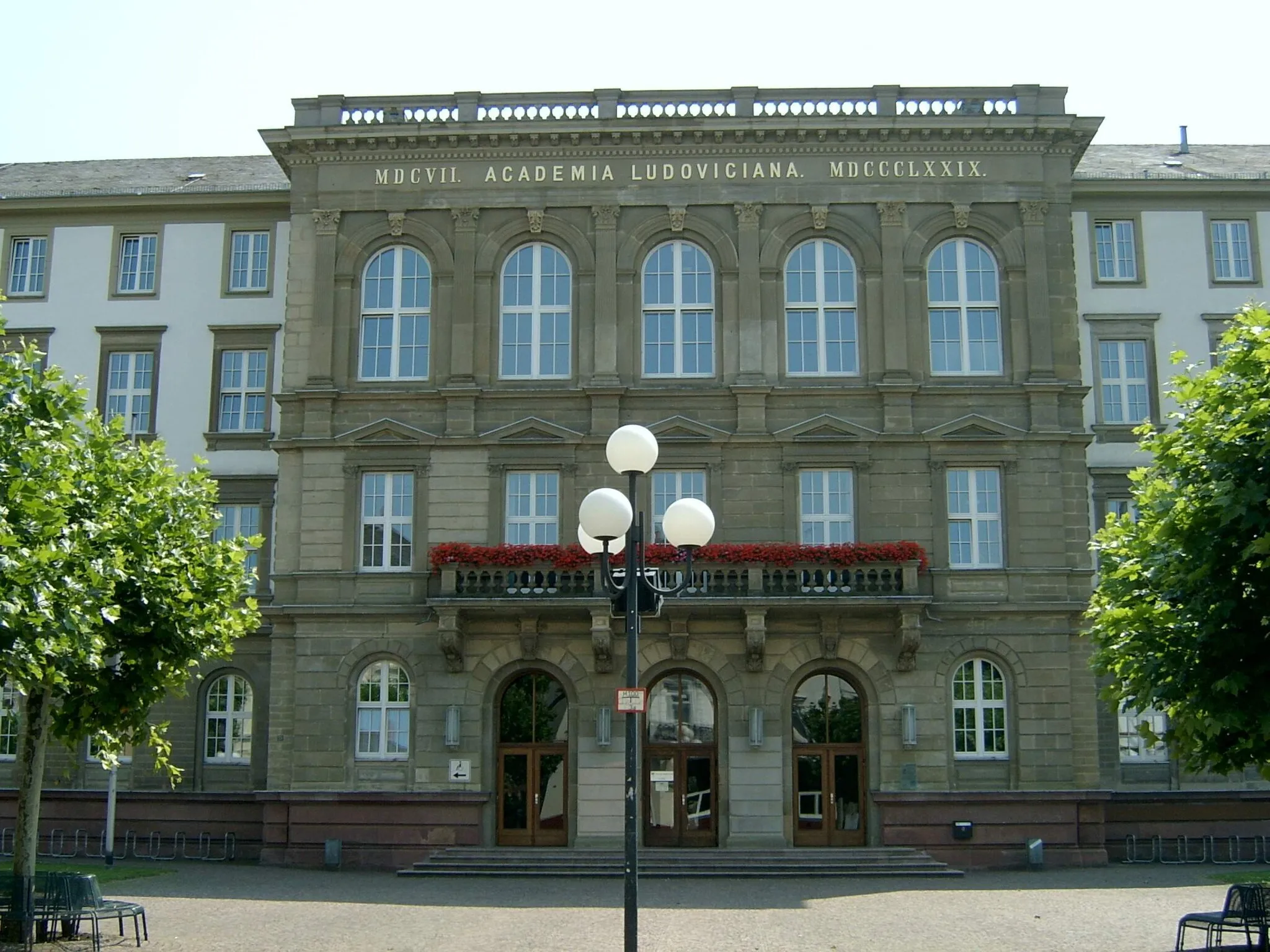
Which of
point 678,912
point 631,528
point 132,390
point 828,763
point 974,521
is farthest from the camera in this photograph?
point 132,390

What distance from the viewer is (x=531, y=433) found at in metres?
34.3

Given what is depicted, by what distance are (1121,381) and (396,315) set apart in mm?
18087

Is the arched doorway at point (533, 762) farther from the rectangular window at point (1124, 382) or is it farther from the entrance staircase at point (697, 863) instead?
the rectangular window at point (1124, 382)

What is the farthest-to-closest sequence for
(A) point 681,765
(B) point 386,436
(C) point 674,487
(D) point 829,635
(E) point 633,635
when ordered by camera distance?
(B) point 386,436 → (C) point 674,487 → (A) point 681,765 → (D) point 829,635 → (E) point 633,635

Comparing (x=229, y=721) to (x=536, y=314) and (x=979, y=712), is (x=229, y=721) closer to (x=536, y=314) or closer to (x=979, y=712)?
(x=536, y=314)

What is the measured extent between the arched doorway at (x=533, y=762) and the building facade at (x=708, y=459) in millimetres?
86

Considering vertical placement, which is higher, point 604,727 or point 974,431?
point 974,431

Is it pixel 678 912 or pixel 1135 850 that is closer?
pixel 678 912

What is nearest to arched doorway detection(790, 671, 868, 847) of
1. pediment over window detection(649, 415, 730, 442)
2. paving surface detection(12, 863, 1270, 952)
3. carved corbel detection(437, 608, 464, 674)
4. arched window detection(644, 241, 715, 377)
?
paving surface detection(12, 863, 1270, 952)

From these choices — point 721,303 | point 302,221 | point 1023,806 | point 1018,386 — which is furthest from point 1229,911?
point 302,221

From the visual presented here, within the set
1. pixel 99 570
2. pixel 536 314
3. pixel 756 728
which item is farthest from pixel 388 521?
pixel 99 570

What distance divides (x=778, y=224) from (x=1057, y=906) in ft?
55.9

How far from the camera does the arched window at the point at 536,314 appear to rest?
115 feet

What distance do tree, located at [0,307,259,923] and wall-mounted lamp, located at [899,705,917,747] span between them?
15.0m
